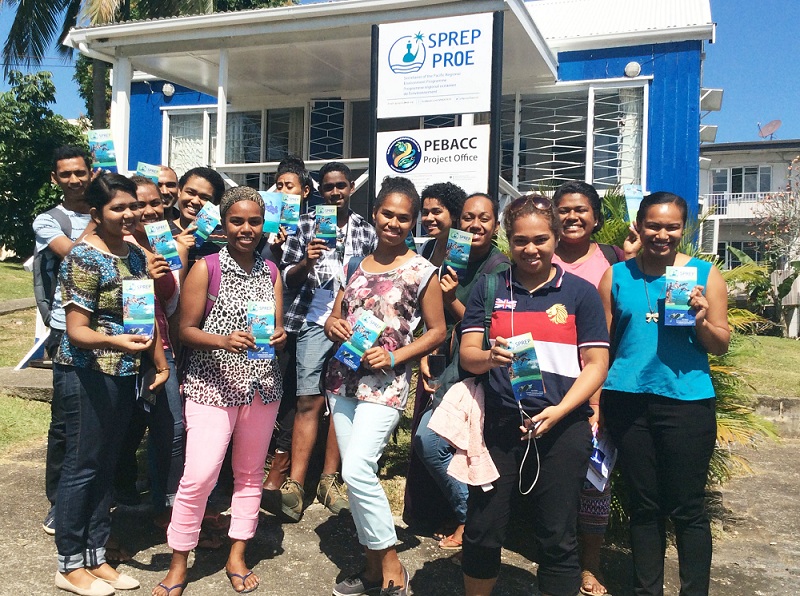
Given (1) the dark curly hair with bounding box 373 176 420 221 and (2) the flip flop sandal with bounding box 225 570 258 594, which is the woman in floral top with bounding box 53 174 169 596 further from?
(1) the dark curly hair with bounding box 373 176 420 221

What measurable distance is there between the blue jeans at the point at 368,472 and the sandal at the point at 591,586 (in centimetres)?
A: 107

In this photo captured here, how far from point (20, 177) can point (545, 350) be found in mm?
21379

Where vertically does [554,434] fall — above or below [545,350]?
below

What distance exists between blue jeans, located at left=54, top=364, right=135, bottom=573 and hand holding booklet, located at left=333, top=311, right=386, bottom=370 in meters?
1.12

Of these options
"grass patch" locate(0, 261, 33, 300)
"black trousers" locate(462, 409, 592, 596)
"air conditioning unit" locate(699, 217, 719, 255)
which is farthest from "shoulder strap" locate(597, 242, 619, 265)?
"grass patch" locate(0, 261, 33, 300)

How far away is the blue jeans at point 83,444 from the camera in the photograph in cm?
340

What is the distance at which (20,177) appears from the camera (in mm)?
20562

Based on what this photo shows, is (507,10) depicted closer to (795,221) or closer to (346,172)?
(346,172)

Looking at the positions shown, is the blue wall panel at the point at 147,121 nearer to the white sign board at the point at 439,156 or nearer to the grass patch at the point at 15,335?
the grass patch at the point at 15,335

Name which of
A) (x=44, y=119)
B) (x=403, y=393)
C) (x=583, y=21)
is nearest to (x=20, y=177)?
(x=44, y=119)

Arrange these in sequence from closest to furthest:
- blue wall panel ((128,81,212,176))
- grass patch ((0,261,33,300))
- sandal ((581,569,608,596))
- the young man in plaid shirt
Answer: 1. sandal ((581,569,608,596))
2. the young man in plaid shirt
3. blue wall panel ((128,81,212,176))
4. grass patch ((0,261,33,300))

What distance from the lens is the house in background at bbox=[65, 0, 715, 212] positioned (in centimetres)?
856

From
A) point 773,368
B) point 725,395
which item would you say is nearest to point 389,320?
point 725,395

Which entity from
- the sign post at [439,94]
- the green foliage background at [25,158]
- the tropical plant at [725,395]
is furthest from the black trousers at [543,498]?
the green foliage background at [25,158]
